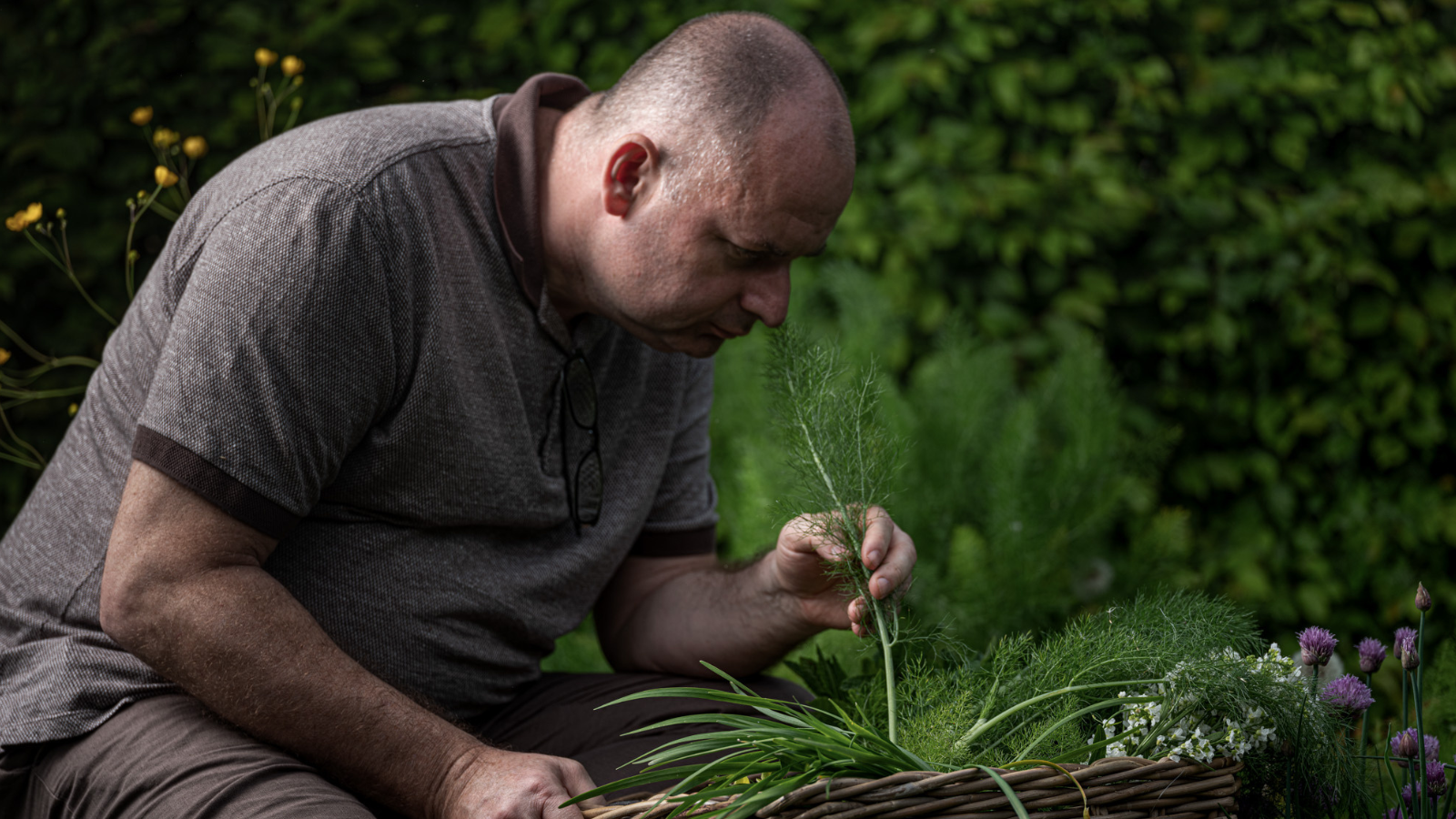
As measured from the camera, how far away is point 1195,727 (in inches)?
48.6

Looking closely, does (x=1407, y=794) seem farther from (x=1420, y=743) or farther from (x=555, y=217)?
(x=555, y=217)

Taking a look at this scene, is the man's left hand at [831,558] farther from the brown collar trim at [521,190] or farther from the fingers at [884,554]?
the brown collar trim at [521,190]

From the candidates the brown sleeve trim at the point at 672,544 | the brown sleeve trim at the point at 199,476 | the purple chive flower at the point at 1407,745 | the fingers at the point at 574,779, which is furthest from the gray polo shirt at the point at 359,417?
the purple chive flower at the point at 1407,745

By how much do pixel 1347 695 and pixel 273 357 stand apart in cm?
131

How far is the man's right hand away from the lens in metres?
1.28

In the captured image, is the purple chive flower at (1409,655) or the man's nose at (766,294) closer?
the purple chive flower at (1409,655)

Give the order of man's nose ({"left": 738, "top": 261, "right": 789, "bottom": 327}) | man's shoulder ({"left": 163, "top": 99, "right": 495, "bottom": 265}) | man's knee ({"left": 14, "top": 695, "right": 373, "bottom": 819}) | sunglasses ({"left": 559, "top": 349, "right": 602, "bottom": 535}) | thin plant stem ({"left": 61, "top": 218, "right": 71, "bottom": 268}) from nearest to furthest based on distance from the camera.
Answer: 1. man's knee ({"left": 14, "top": 695, "right": 373, "bottom": 819})
2. man's shoulder ({"left": 163, "top": 99, "right": 495, "bottom": 265})
3. man's nose ({"left": 738, "top": 261, "right": 789, "bottom": 327})
4. sunglasses ({"left": 559, "top": 349, "right": 602, "bottom": 535})
5. thin plant stem ({"left": 61, "top": 218, "right": 71, "bottom": 268})

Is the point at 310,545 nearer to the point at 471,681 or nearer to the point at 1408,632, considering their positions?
the point at 471,681

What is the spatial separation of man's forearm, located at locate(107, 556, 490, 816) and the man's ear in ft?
2.19

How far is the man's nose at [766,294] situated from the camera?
63.7 inches

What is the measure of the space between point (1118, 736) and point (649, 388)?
0.98 metres

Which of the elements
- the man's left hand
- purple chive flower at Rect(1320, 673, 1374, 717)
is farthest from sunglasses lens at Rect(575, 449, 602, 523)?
purple chive flower at Rect(1320, 673, 1374, 717)

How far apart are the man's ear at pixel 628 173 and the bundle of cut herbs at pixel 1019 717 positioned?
0.40m

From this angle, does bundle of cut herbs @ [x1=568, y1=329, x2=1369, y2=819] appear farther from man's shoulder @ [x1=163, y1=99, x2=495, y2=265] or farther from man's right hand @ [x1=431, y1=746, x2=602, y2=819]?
man's shoulder @ [x1=163, y1=99, x2=495, y2=265]
